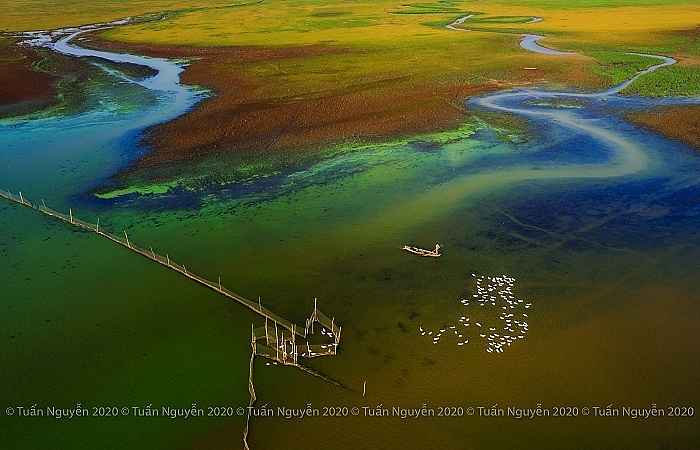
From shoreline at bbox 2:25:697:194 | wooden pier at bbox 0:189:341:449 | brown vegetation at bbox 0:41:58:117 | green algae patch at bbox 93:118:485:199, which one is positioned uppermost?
brown vegetation at bbox 0:41:58:117

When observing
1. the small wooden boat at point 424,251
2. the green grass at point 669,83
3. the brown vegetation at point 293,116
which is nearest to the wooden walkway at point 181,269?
the small wooden boat at point 424,251

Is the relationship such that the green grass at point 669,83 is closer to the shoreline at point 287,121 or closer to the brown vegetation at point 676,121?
the brown vegetation at point 676,121

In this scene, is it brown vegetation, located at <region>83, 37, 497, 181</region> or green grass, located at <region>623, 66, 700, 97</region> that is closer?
brown vegetation, located at <region>83, 37, 497, 181</region>

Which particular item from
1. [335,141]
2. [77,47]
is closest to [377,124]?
[335,141]

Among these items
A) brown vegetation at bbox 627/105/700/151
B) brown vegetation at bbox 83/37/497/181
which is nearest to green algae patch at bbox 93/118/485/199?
brown vegetation at bbox 83/37/497/181

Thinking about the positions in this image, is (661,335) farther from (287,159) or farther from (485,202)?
(287,159)

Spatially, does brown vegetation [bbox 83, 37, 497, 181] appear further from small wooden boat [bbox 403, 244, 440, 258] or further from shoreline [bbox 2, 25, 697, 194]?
small wooden boat [bbox 403, 244, 440, 258]

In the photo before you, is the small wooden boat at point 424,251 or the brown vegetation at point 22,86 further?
the brown vegetation at point 22,86

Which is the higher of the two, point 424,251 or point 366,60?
point 366,60

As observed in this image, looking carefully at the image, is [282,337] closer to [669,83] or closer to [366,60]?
[669,83]

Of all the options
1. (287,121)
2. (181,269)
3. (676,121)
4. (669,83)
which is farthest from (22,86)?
(669,83)
